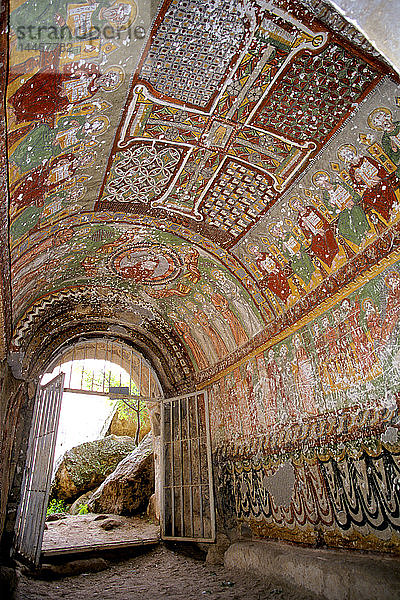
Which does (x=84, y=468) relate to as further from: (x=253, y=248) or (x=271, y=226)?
(x=271, y=226)

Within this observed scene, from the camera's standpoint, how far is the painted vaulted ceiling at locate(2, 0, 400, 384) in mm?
3258

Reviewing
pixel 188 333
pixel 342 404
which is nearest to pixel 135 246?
pixel 188 333

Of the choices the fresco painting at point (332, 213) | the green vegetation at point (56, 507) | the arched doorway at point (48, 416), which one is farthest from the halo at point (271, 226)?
the green vegetation at point (56, 507)

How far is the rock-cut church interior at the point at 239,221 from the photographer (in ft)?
11.0

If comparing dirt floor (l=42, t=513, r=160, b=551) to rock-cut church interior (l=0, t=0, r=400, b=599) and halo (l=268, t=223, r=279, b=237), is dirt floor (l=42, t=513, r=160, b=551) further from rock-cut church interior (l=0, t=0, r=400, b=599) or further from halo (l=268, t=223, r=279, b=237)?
halo (l=268, t=223, r=279, b=237)

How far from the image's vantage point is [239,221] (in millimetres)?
5660

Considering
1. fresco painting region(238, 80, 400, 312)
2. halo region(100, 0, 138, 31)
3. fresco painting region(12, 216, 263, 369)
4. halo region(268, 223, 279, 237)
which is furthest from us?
fresco painting region(12, 216, 263, 369)

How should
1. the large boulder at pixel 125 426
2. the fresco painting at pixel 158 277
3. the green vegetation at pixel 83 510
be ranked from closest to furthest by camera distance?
the fresco painting at pixel 158 277 < the green vegetation at pixel 83 510 < the large boulder at pixel 125 426

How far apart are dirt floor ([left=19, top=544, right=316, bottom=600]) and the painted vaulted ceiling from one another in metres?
3.27

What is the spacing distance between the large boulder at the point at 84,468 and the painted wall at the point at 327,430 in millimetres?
8440

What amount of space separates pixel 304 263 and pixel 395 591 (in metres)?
3.54

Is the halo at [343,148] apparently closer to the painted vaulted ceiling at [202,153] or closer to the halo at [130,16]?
the painted vaulted ceiling at [202,153]

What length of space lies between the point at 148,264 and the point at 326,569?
188 inches

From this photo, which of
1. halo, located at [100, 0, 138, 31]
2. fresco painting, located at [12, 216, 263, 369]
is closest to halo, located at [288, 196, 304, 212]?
fresco painting, located at [12, 216, 263, 369]
